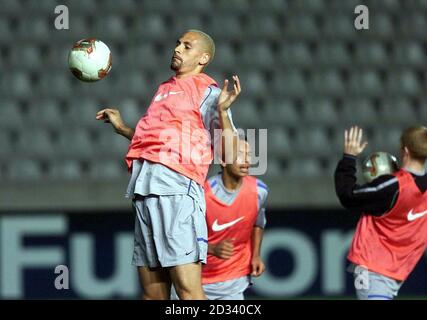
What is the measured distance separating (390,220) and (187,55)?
1.96 m

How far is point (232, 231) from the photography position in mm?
7281

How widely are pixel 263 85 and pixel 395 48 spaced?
4.69 ft

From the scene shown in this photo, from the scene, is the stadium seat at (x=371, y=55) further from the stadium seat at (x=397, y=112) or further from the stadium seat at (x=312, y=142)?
the stadium seat at (x=312, y=142)

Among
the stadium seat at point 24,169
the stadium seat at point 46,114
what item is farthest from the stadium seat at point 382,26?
the stadium seat at point 24,169

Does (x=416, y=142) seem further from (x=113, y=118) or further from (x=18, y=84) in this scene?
(x=18, y=84)

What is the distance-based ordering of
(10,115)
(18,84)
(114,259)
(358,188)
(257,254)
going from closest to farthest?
1. (358,188)
2. (257,254)
3. (114,259)
4. (10,115)
5. (18,84)

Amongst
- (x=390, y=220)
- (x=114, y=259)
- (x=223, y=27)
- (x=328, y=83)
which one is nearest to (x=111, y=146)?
(x=114, y=259)

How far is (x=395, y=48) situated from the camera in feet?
37.7

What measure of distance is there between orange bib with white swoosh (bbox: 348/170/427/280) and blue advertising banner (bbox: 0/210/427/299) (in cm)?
267

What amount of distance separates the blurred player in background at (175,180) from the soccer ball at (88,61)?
1.57ft

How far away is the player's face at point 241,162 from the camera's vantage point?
6.86 meters

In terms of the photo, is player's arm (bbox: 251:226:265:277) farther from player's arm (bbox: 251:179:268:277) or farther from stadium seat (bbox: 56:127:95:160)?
stadium seat (bbox: 56:127:95:160)

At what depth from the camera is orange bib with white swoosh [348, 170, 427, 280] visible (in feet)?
23.1
